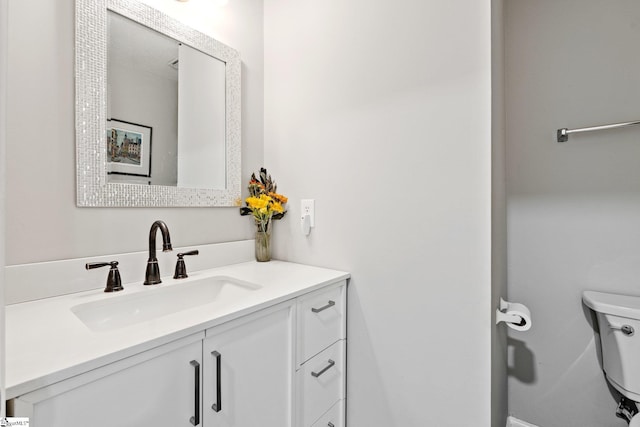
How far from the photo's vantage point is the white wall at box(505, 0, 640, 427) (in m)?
1.18

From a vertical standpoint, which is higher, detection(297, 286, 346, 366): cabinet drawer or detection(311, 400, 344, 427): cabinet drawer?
detection(297, 286, 346, 366): cabinet drawer

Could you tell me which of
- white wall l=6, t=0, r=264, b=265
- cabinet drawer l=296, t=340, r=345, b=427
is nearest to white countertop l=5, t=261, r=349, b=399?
white wall l=6, t=0, r=264, b=265

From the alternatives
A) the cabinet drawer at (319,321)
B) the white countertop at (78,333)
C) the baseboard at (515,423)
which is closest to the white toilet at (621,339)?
the baseboard at (515,423)

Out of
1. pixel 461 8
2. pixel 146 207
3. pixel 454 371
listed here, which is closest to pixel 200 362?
pixel 146 207

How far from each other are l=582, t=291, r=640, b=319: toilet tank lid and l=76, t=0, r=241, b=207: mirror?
63.9 inches

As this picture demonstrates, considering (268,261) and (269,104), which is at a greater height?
(269,104)

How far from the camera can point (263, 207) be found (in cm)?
141

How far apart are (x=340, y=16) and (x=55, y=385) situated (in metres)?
1.58

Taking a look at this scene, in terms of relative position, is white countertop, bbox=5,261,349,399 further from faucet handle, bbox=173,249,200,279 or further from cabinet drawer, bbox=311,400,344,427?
cabinet drawer, bbox=311,400,344,427

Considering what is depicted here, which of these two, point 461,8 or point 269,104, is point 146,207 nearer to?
point 269,104

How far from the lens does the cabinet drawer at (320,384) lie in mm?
1052

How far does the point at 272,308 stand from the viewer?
3.05 feet

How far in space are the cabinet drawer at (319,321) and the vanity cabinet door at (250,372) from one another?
0.07 meters

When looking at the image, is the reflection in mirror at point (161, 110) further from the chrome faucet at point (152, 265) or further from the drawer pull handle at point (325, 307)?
the drawer pull handle at point (325, 307)
